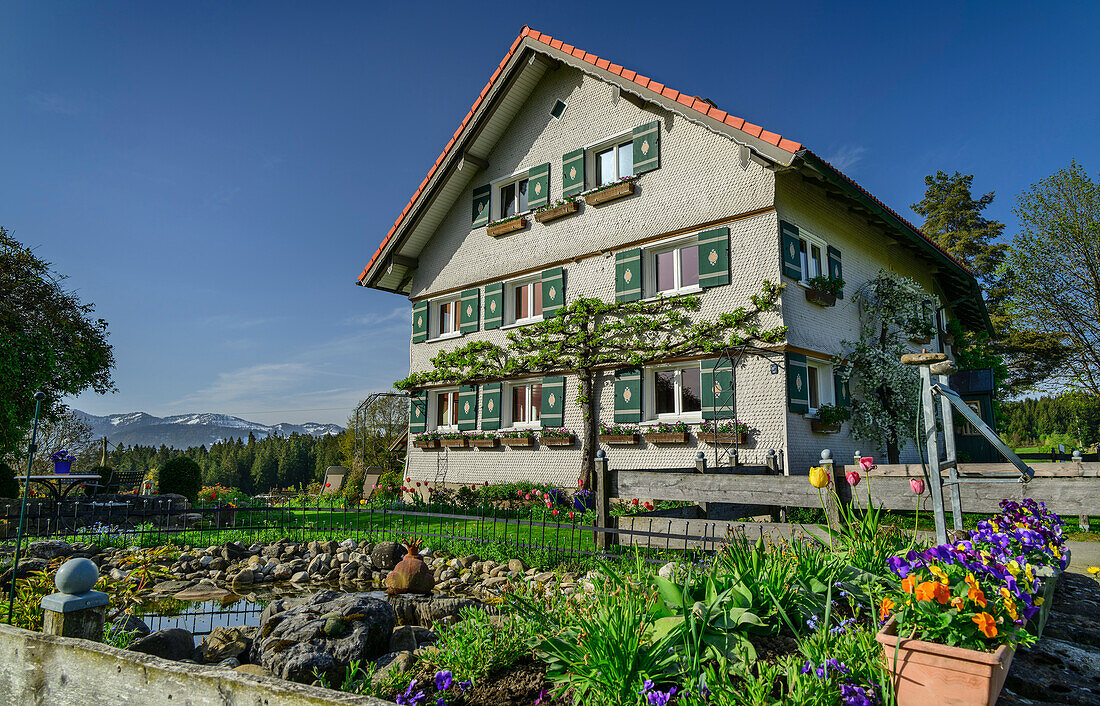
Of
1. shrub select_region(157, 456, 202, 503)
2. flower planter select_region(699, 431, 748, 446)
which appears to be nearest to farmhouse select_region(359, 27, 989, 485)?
flower planter select_region(699, 431, 748, 446)

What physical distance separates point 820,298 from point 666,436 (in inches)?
159

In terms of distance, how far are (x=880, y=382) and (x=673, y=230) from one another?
5.40 m

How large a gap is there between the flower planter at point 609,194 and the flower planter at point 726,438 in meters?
5.47

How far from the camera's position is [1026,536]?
3.08 meters

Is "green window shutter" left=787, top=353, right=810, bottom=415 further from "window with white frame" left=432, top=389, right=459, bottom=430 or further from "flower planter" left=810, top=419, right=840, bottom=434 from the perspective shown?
"window with white frame" left=432, top=389, right=459, bottom=430

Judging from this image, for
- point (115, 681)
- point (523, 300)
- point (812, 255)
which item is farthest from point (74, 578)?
point (812, 255)

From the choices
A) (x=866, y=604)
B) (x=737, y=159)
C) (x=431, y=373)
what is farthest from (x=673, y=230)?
(x=866, y=604)

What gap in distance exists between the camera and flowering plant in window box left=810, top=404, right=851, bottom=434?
12.1 metres

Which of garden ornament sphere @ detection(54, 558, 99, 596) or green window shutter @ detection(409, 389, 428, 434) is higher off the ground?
green window shutter @ detection(409, 389, 428, 434)

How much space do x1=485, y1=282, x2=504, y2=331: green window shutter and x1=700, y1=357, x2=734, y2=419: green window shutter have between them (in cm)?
570

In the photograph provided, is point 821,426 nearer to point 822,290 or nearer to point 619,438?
point 822,290

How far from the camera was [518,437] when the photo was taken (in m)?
15.0

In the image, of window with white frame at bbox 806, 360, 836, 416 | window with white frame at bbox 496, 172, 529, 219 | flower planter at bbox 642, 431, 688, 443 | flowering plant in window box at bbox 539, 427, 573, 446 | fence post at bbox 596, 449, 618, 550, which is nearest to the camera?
fence post at bbox 596, 449, 618, 550

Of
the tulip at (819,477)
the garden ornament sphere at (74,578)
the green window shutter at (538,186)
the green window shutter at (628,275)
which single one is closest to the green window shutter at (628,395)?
the green window shutter at (628,275)
